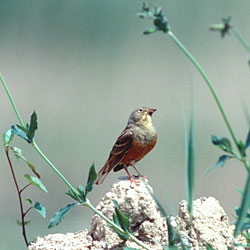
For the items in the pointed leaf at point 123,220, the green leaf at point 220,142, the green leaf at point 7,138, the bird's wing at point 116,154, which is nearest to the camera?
the green leaf at point 220,142

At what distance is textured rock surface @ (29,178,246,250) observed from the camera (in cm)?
253

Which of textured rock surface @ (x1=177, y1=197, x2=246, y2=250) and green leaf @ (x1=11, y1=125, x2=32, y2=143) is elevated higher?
green leaf @ (x1=11, y1=125, x2=32, y2=143)

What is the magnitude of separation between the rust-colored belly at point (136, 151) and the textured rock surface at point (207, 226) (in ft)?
1.82

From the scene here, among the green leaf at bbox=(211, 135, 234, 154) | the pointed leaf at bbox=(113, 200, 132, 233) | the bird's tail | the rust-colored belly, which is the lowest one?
the pointed leaf at bbox=(113, 200, 132, 233)

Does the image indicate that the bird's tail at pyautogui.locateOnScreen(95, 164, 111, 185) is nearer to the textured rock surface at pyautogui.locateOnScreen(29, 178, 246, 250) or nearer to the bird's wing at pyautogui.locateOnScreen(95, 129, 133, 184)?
the bird's wing at pyautogui.locateOnScreen(95, 129, 133, 184)

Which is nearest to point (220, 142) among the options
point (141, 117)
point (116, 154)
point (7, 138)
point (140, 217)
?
point (140, 217)

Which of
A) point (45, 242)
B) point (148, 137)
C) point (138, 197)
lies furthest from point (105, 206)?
point (148, 137)

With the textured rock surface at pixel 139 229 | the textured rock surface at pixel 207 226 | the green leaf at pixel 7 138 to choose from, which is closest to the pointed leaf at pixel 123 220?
the textured rock surface at pixel 139 229

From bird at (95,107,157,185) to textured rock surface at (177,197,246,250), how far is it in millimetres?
550

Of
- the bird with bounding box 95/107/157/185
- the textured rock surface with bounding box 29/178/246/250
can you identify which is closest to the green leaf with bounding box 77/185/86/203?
the textured rock surface with bounding box 29/178/246/250

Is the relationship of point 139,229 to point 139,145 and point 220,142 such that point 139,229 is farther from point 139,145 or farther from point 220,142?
point 220,142

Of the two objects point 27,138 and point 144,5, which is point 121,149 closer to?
point 27,138

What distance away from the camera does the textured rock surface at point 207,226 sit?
2.59 meters

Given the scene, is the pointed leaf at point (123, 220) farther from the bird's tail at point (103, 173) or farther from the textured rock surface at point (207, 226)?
the bird's tail at point (103, 173)
